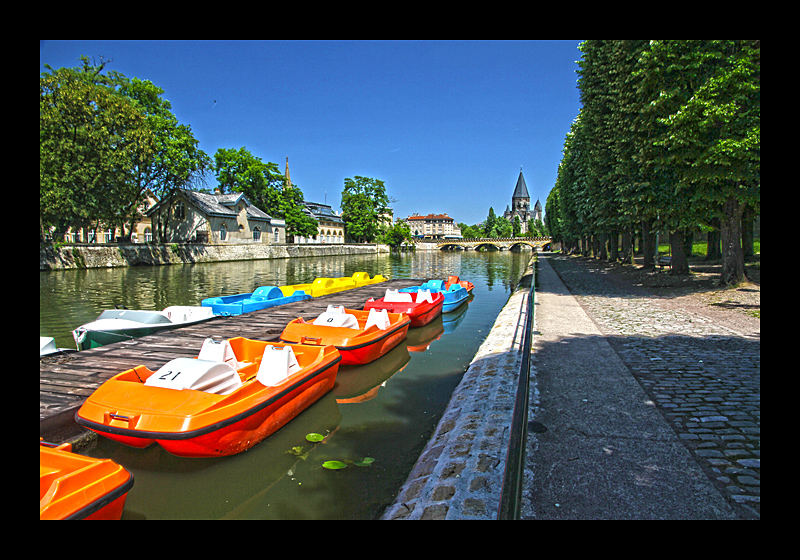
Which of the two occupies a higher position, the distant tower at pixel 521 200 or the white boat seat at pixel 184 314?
the distant tower at pixel 521 200

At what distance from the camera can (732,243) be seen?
14547 millimetres

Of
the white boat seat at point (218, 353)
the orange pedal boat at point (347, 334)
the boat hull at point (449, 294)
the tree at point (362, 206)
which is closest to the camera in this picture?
the white boat seat at point (218, 353)

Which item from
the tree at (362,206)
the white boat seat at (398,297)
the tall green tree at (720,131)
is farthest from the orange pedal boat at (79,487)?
the tree at (362,206)

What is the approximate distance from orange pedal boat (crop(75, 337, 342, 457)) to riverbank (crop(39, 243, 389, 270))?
32.4 metres

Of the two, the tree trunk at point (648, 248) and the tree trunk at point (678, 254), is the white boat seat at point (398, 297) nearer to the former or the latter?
the tree trunk at point (678, 254)

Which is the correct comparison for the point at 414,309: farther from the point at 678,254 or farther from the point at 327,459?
the point at 678,254

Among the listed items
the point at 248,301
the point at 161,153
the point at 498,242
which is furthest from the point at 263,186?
the point at 498,242

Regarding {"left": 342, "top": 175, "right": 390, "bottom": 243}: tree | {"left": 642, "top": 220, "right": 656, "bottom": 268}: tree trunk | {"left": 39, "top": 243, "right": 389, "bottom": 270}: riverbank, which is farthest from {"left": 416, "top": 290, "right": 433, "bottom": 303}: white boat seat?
{"left": 342, "top": 175, "right": 390, "bottom": 243}: tree

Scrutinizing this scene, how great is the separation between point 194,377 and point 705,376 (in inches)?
287

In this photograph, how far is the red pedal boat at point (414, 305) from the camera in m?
13.6

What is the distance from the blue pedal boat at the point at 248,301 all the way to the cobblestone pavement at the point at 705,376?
10.7 metres

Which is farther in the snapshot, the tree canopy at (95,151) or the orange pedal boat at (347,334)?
the tree canopy at (95,151)

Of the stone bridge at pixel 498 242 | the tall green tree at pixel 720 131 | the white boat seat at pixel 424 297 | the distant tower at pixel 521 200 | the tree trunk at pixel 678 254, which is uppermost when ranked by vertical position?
the distant tower at pixel 521 200
